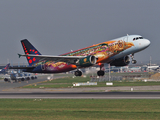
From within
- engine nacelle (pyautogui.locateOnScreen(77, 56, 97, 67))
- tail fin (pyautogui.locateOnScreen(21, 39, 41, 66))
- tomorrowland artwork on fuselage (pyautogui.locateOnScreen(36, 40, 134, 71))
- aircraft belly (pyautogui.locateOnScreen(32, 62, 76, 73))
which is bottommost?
aircraft belly (pyautogui.locateOnScreen(32, 62, 76, 73))

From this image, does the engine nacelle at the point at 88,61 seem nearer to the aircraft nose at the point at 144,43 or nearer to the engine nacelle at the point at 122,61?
the engine nacelle at the point at 122,61

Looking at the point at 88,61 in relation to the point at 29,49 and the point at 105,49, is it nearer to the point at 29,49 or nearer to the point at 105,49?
the point at 105,49

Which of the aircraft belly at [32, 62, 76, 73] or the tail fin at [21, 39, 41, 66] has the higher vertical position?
the tail fin at [21, 39, 41, 66]

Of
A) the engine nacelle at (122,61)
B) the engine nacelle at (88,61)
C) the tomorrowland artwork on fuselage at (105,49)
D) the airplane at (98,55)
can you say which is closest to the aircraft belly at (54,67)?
the airplane at (98,55)

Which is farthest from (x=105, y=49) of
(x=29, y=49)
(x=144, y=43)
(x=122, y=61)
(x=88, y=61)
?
(x=29, y=49)

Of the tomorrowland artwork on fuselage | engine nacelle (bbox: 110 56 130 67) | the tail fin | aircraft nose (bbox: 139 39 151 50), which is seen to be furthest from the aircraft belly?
aircraft nose (bbox: 139 39 151 50)

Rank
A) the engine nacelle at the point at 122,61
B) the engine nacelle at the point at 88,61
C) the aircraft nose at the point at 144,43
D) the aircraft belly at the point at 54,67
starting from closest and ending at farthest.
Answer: the aircraft nose at the point at 144,43 → the engine nacelle at the point at 88,61 → the engine nacelle at the point at 122,61 → the aircraft belly at the point at 54,67

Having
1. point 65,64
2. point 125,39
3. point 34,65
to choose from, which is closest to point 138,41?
point 125,39

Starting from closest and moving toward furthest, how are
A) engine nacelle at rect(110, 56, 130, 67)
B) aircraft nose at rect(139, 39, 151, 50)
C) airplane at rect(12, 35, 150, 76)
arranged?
aircraft nose at rect(139, 39, 151, 50) < airplane at rect(12, 35, 150, 76) < engine nacelle at rect(110, 56, 130, 67)

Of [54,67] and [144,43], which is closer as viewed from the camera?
[144,43]

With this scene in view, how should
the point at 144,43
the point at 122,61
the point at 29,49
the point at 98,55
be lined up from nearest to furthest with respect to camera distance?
the point at 144,43
the point at 98,55
the point at 122,61
the point at 29,49

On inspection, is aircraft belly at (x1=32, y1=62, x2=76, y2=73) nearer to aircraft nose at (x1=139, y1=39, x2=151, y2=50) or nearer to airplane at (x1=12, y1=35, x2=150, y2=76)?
airplane at (x1=12, y1=35, x2=150, y2=76)

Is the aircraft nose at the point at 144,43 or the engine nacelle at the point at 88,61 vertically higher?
the aircraft nose at the point at 144,43

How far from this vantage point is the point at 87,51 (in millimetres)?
48844
